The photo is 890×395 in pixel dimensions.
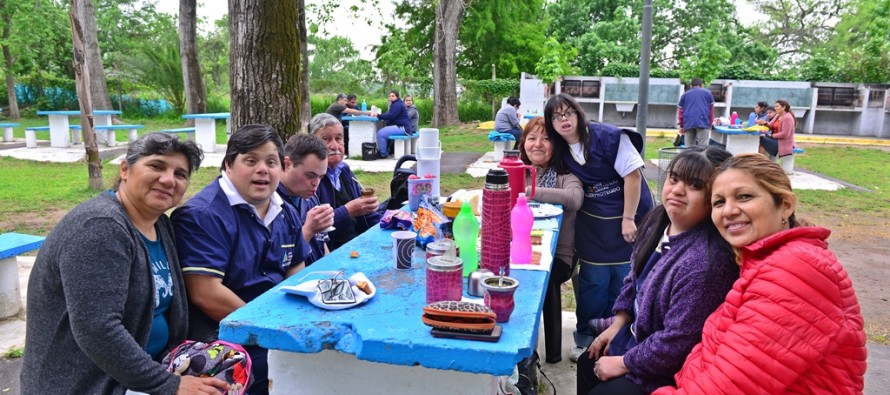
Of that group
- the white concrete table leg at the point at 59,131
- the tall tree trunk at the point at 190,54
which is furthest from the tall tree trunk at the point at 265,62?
the tall tree trunk at the point at 190,54

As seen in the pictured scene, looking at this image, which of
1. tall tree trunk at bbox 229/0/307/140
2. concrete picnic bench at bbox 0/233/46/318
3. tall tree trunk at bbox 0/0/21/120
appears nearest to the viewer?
concrete picnic bench at bbox 0/233/46/318

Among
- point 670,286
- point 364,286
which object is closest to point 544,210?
point 670,286

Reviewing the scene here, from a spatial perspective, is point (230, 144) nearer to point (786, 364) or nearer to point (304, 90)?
point (786, 364)

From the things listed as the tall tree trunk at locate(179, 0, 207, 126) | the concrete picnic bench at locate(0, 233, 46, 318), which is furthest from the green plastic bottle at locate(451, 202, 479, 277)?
the tall tree trunk at locate(179, 0, 207, 126)

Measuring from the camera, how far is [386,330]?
5.98 feet

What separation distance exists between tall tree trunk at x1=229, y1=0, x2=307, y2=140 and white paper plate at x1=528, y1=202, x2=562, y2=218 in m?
2.07

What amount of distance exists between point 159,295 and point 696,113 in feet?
42.5

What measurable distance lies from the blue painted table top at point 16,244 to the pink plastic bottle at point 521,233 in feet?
10.8

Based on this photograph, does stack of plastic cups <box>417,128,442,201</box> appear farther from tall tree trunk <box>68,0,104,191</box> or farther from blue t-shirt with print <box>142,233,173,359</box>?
tall tree trunk <box>68,0,104,191</box>

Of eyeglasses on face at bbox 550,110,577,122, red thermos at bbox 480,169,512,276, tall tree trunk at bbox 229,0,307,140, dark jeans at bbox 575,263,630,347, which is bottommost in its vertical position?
dark jeans at bbox 575,263,630,347

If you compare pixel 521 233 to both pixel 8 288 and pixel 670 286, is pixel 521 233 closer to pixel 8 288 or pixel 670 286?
pixel 670 286

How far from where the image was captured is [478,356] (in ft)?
5.53

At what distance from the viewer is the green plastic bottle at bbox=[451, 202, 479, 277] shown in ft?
7.99

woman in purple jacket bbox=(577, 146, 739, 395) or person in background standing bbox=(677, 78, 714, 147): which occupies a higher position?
person in background standing bbox=(677, 78, 714, 147)
